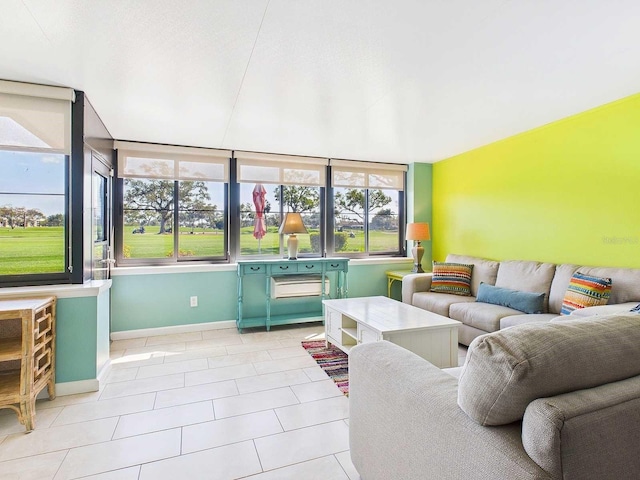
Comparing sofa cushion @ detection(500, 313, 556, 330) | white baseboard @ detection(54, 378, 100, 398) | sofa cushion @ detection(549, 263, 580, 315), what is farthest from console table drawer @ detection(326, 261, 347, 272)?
white baseboard @ detection(54, 378, 100, 398)

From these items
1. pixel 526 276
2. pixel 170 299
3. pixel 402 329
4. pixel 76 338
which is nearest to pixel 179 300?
pixel 170 299

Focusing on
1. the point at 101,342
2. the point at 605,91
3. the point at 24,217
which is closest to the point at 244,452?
the point at 101,342

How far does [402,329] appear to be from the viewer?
246 centimetres

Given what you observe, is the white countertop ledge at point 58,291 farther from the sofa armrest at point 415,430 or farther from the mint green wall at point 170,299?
the sofa armrest at point 415,430

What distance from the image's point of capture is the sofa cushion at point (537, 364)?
0.89 metres

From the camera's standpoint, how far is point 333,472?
172 cm

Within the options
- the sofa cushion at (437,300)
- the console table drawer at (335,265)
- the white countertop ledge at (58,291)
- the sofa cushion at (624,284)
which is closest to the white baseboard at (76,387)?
the white countertop ledge at (58,291)

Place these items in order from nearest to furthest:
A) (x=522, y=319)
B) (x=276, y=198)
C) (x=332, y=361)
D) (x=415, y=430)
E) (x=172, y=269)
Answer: (x=415, y=430)
(x=522, y=319)
(x=332, y=361)
(x=172, y=269)
(x=276, y=198)

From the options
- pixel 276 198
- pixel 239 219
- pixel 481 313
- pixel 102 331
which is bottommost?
pixel 102 331

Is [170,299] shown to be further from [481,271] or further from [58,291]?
[481,271]

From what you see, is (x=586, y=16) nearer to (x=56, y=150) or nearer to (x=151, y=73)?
(x=151, y=73)

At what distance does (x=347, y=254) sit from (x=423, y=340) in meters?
2.58

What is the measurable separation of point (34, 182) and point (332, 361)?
2791mm

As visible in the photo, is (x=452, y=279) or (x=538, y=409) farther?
(x=452, y=279)
